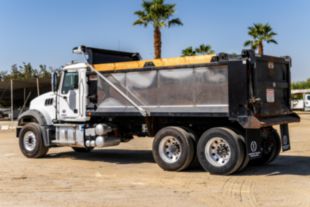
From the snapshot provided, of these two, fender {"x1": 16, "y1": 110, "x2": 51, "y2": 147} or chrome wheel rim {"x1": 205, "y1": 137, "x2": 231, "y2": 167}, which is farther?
fender {"x1": 16, "y1": 110, "x2": 51, "y2": 147}

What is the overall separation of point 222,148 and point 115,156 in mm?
5218

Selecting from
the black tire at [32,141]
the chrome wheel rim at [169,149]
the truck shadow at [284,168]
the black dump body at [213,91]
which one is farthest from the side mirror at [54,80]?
the truck shadow at [284,168]

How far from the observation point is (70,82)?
14539mm

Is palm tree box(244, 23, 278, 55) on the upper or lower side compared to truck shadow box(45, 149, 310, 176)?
upper

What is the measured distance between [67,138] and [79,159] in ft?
2.61

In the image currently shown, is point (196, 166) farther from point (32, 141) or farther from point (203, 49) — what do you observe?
point (203, 49)

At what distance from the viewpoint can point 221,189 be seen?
928cm

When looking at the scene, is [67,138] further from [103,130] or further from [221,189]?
[221,189]

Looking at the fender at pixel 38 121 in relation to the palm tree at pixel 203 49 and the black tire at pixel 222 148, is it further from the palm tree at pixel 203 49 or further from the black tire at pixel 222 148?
the palm tree at pixel 203 49

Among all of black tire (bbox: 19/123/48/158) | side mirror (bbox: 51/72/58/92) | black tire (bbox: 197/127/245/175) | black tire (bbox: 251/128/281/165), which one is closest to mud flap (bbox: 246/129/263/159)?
black tire (bbox: 197/127/245/175)

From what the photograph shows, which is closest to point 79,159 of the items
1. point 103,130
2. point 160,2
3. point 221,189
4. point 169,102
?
point 103,130

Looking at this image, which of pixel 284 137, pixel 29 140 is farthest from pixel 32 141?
pixel 284 137

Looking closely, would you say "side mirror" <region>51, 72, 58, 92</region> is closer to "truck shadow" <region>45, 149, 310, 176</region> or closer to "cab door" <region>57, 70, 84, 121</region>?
"cab door" <region>57, 70, 84, 121</region>

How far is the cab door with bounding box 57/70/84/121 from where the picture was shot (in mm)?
14230
